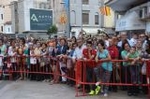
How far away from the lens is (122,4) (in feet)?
65.1

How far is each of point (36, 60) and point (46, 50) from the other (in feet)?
1.81

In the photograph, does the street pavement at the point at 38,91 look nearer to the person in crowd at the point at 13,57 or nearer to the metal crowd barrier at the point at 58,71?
the metal crowd barrier at the point at 58,71

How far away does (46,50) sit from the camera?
1509cm

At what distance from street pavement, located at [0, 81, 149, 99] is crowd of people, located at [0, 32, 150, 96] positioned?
1.12ft

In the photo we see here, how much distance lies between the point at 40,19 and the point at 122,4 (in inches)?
2061

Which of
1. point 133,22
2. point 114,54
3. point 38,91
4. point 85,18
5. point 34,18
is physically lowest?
point 38,91

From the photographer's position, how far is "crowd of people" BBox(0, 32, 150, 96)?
11.2 metres

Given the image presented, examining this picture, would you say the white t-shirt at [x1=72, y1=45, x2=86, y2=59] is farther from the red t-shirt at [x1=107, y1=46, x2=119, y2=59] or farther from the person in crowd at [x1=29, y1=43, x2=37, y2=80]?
the person in crowd at [x1=29, y1=43, x2=37, y2=80]

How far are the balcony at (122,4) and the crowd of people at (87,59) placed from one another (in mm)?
4987

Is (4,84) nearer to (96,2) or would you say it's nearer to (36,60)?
(36,60)

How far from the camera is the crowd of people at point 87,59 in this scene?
1124 centimetres

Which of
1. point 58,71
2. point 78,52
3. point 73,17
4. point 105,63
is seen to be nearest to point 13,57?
point 58,71

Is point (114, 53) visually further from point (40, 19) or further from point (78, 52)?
point (40, 19)

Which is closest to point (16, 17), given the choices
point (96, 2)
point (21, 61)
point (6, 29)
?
point (6, 29)
